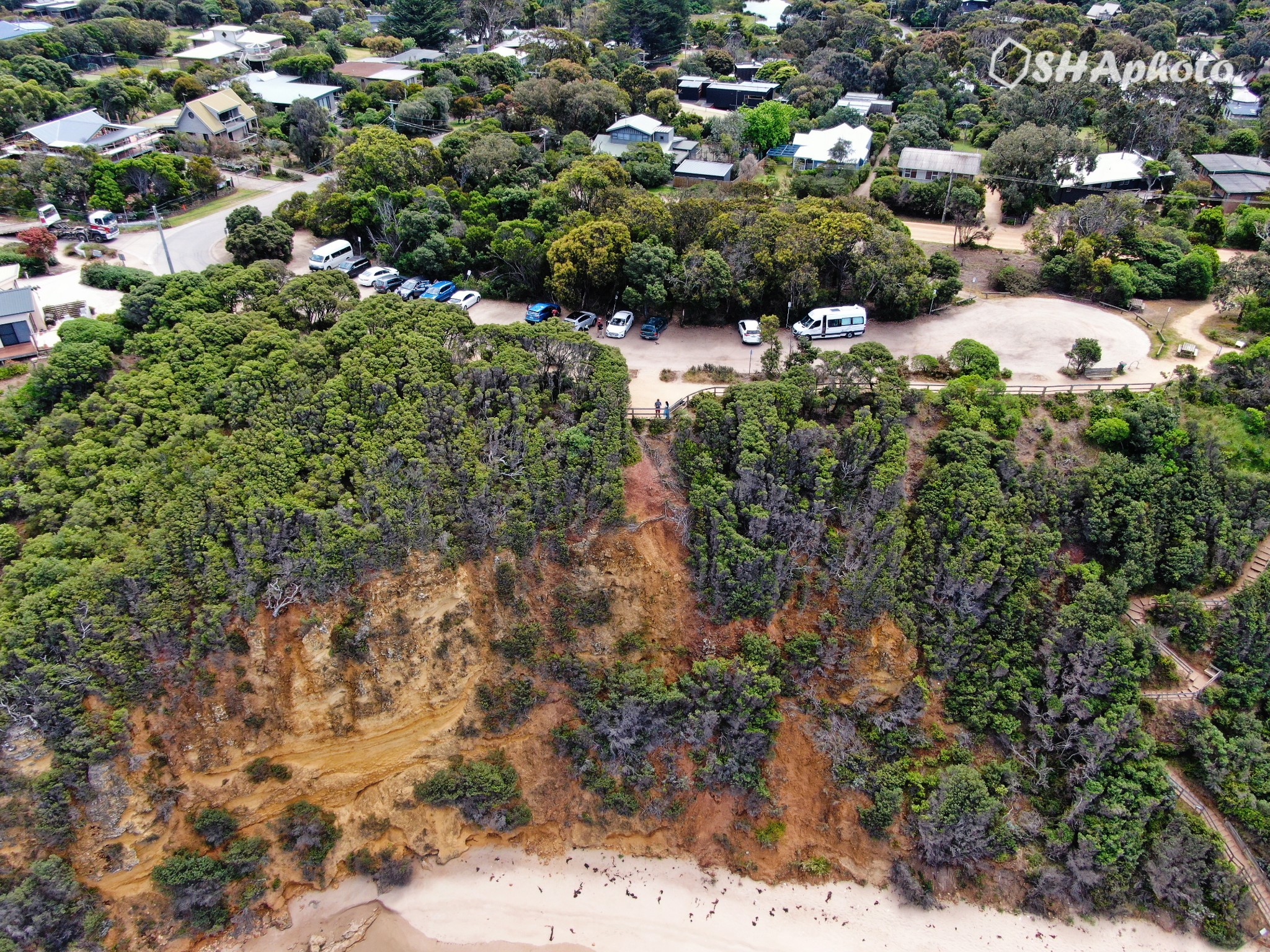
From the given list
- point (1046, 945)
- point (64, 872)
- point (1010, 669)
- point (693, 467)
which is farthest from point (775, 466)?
point (64, 872)

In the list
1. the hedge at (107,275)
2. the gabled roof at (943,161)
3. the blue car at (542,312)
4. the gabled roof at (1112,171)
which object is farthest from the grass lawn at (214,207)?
the gabled roof at (1112,171)

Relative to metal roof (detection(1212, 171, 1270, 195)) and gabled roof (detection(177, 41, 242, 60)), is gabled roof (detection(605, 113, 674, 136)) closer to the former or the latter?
metal roof (detection(1212, 171, 1270, 195))

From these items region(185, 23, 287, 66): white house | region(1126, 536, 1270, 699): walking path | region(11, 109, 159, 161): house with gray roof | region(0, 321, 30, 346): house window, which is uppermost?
region(185, 23, 287, 66): white house

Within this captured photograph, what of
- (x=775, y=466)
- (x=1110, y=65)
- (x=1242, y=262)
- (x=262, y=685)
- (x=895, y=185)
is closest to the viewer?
(x=262, y=685)

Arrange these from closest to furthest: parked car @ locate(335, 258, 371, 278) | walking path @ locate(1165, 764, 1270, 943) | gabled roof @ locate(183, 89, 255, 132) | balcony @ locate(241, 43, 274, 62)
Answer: walking path @ locate(1165, 764, 1270, 943) → parked car @ locate(335, 258, 371, 278) → gabled roof @ locate(183, 89, 255, 132) → balcony @ locate(241, 43, 274, 62)

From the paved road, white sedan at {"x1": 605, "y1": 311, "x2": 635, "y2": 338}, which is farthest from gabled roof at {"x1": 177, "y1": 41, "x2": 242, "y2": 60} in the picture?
white sedan at {"x1": 605, "y1": 311, "x2": 635, "y2": 338}

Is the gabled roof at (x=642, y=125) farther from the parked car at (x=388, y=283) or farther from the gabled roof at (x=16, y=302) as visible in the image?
the gabled roof at (x=16, y=302)

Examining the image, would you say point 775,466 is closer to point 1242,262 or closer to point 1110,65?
point 1242,262
